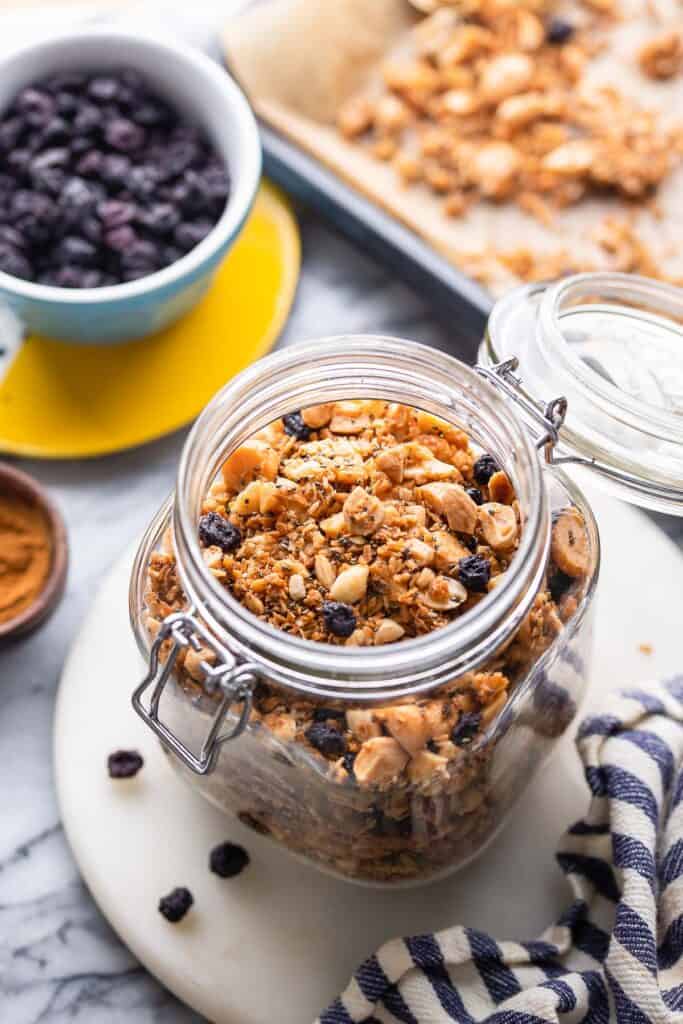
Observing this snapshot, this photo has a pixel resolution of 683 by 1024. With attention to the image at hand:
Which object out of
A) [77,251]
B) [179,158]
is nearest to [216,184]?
[179,158]

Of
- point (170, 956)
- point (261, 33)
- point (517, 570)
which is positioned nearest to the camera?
point (517, 570)

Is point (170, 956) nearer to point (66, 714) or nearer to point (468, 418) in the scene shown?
point (66, 714)

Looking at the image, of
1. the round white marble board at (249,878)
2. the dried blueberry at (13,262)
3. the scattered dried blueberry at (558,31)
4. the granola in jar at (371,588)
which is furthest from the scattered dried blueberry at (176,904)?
the scattered dried blueberry at (558,31)

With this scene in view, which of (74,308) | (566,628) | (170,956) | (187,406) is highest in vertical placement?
(566,628)

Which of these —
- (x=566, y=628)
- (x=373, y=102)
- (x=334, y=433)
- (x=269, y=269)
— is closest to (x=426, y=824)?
(x=566, y=628)

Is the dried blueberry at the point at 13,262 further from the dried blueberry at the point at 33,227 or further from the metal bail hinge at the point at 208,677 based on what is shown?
the metal bail hinge at the point at 208,677
